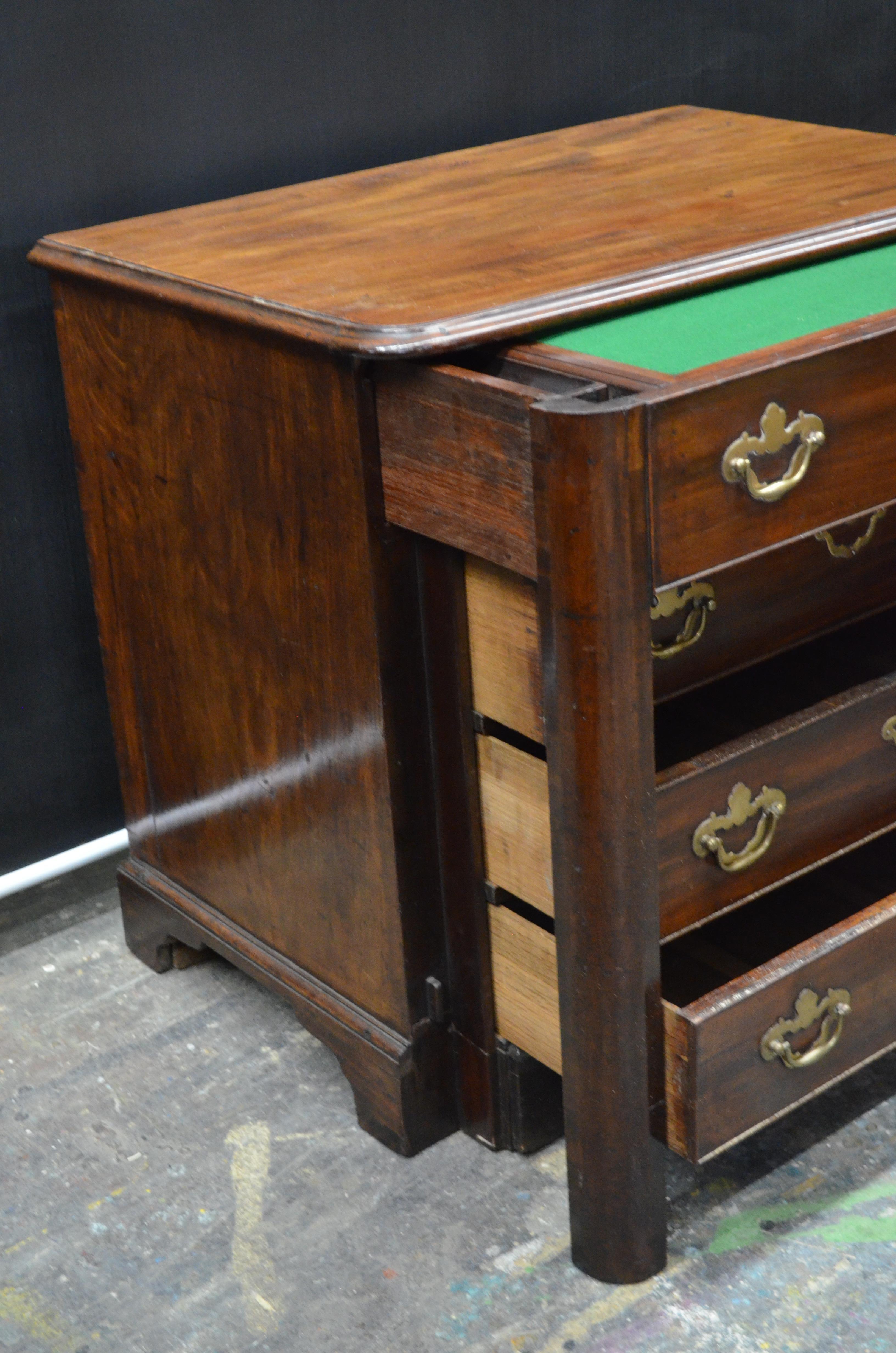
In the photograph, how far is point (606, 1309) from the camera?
1.34 metres

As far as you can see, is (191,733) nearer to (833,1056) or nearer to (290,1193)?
(290,1193)

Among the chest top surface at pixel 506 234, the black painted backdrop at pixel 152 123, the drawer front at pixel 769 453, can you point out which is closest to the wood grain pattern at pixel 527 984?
the drawer front at pixel 769 453

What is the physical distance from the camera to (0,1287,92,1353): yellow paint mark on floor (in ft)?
4.38

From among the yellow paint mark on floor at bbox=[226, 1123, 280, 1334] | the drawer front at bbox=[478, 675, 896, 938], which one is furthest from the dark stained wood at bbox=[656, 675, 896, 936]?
the yellow paint mark on floor at bbox=[226, 1123, 280, 1334]

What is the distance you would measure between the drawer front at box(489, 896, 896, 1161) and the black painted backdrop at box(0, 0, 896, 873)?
2.44ft

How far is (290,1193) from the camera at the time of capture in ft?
4.90

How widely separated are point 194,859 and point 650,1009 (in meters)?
0.64

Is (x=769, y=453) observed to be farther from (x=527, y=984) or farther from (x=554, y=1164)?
(x=554, y=1164)

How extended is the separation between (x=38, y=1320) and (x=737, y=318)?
1.01 meters

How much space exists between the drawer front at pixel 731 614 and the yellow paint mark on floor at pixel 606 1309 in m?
0.47

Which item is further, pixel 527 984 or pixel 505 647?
pixel 527 984

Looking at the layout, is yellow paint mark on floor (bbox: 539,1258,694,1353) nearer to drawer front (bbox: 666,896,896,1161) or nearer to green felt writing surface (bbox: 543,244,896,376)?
drawer front (bbox: 666,896,896,1161)

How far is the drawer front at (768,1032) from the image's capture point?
4.16ft

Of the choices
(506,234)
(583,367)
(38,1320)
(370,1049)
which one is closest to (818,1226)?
(370,1049)
